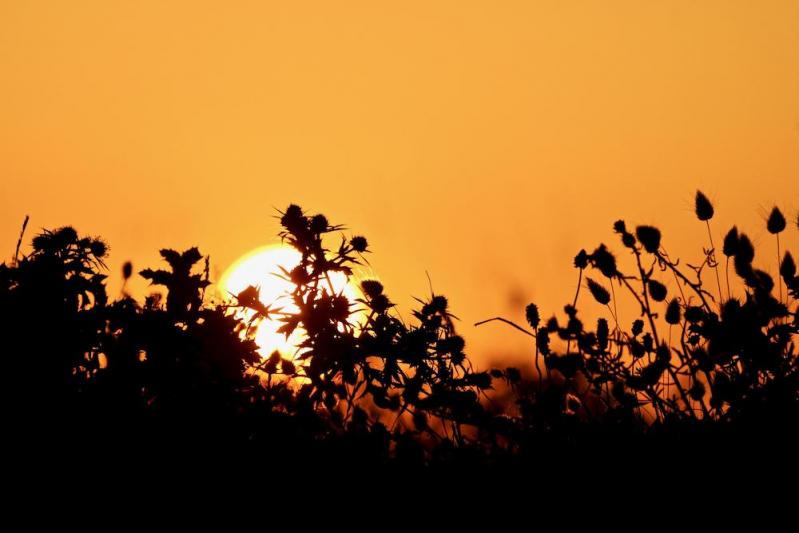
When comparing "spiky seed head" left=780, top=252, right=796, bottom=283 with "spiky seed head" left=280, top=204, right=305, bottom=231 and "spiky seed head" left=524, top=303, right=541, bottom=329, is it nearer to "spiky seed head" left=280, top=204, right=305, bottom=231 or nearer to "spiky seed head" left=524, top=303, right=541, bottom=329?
"spiky seed head" left=524, top=303, right=541, bottom=329

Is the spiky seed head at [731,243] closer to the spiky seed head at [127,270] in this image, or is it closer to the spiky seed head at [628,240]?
the spiky seed head at [628,240]

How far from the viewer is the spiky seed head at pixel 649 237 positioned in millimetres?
5594

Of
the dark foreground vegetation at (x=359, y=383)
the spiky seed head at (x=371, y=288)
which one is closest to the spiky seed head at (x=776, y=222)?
the dark foreground vegetation at (x=359, y=383)

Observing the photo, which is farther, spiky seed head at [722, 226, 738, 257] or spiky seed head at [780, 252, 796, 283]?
spiky seed head at [722, 226, 738, 257]

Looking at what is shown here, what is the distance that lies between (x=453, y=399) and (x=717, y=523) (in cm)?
164

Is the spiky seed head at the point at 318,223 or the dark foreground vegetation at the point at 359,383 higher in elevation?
the spiky seed head at the point at 318,223

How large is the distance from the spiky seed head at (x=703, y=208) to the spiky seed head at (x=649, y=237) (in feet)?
1.46

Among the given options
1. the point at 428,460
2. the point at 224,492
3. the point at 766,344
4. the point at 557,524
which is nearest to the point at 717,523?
the point at 557,524

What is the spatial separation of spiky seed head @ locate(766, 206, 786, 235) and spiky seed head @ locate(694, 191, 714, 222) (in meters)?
0.39

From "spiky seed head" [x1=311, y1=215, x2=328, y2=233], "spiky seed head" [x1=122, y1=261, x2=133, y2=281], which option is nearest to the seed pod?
"spiky seed head" [x1=311, y1=215, x2=328, y2=233]

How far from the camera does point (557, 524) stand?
149 inches

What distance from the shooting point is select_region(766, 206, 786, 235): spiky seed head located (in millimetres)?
5621

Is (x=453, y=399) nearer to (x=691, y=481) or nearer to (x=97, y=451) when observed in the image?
(x=691, y=481)

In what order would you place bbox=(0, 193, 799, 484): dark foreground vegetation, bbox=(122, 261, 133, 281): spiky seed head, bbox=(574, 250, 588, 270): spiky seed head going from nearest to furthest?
bbox=(0, 193, 799, 484): dark foreground vegetation < bbox=(574, 250, 588, 270): spiky seed head < bbox=(122, 261, 133, 281): spiky seed head
